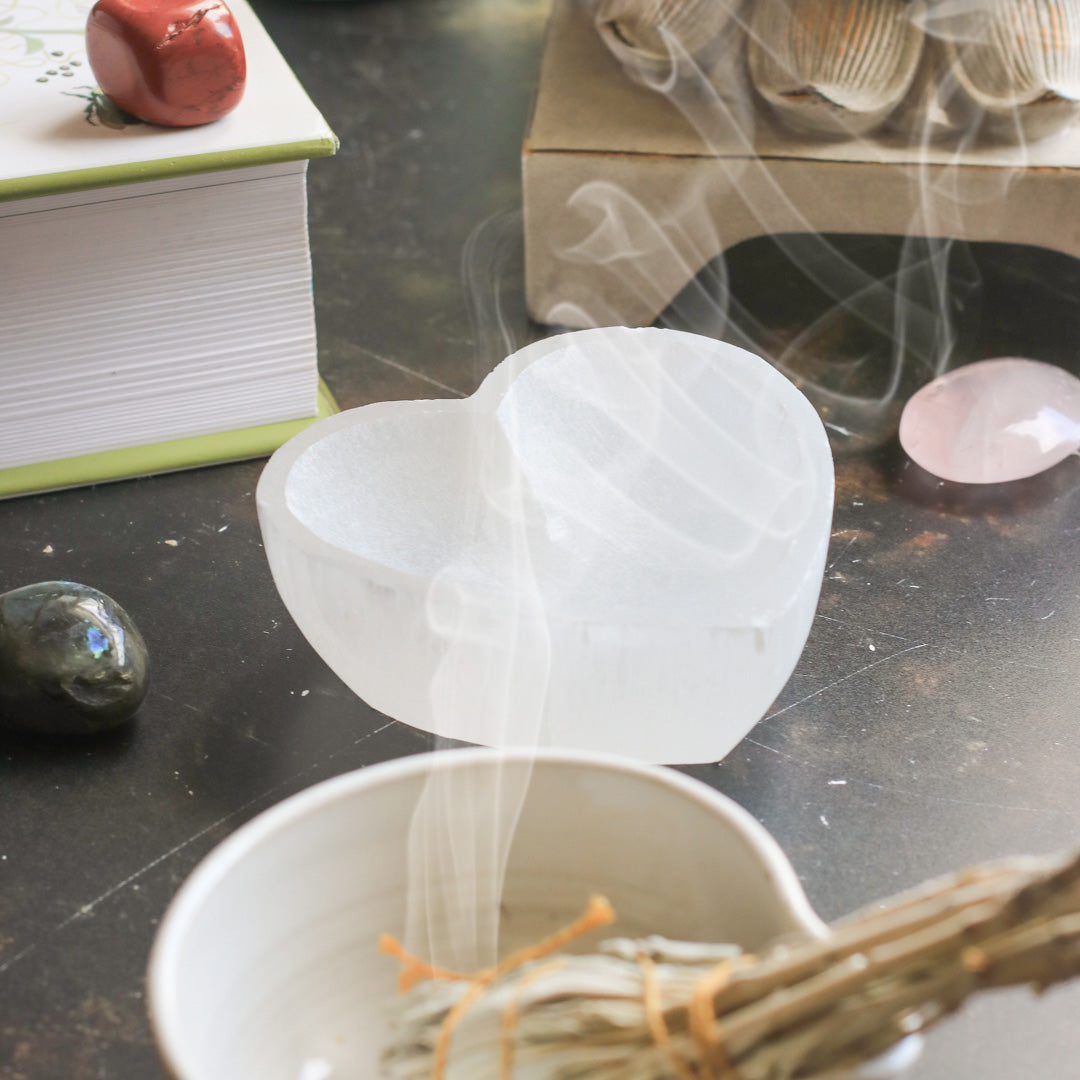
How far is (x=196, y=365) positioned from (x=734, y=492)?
306mm

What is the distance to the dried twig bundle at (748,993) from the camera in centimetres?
26

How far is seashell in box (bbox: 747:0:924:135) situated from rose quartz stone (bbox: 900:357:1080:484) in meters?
0.16

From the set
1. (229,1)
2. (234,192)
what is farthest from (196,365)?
(229,1)

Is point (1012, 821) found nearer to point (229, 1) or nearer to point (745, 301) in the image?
point (745, 301)

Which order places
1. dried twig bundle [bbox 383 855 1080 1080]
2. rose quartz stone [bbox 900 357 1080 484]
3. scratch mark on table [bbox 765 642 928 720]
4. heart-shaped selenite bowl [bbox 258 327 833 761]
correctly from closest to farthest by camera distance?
dried twig bundle [bbox 383 855 1080 1080]
heart-shaped selenite bowl [bbox 258 327 833 761]
scratch mark on table [bbox 765 642 928 720]
rose quartz stone [bbox 900 357 1080 484]

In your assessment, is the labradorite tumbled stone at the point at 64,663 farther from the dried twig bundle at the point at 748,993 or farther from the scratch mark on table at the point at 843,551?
the scratch mark on table at the point at 843,551

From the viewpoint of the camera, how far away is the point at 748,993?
295 mm

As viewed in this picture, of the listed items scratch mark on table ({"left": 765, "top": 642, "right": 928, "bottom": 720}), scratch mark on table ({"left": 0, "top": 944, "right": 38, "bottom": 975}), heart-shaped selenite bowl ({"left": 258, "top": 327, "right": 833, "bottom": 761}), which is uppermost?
heart-shaped selenite bowl ({"left": 258, "top": 327, "right": 833, "bottom": 761})

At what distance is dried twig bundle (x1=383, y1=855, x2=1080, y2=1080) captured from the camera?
260 mm

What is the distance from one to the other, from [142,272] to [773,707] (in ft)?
1.21

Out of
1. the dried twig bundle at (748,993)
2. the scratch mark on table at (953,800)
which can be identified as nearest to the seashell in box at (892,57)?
the scratch mark on table at (953,800)

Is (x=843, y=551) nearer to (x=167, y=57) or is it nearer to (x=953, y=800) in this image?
(x=953, y=800)

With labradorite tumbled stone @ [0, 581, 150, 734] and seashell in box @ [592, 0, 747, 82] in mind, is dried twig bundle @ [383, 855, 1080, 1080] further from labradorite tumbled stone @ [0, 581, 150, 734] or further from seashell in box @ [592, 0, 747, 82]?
seashell in box @ [592, 0, 747, 82]

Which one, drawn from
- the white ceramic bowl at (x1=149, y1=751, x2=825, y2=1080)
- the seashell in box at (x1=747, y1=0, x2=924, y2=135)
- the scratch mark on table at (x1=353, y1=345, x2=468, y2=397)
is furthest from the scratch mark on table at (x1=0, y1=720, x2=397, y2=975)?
the seashell in box at (x1=747, y1=0, x2=924, y2=135)
